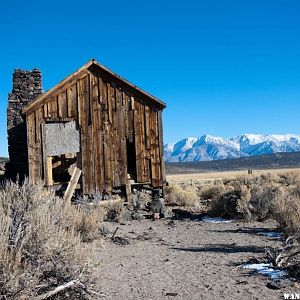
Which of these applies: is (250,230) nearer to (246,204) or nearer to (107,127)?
(246,204)

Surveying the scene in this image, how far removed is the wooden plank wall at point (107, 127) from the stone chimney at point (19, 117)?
2.31 meters

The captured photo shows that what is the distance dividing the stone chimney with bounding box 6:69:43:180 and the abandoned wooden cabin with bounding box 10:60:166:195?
1618 millimetres

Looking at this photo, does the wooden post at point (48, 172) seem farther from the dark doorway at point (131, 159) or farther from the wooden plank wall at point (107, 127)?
the dark doorway at point (131, 159)

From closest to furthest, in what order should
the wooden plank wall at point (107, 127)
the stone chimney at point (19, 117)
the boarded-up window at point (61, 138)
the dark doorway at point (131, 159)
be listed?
the boarded-up window at point (61, 138) → the wooden plank wall at point (107, 127) → the dark doorway at point (131, 159) → the stone chimney at point (19, 117)

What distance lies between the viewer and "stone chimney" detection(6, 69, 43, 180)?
17.2 meters

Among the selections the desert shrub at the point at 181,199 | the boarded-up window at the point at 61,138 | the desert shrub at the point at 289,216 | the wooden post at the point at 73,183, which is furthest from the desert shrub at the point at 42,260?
the desert shrub at the point at 181,199

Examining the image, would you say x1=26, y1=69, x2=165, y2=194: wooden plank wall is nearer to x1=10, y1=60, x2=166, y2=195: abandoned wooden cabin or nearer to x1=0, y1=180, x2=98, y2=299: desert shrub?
x1=10, y1=60, x2=166, y2=195: abandoned wooden cabin

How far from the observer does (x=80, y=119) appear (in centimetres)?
1553

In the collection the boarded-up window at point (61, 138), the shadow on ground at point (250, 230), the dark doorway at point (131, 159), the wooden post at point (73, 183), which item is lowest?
the shadow on ground at point (250, 230)

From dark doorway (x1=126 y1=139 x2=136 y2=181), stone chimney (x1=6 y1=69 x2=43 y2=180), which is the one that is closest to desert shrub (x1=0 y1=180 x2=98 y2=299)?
dark doorway (x1=126 y1=139 x2=136 y2=181)

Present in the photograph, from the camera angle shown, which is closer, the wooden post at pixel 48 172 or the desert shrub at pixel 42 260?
the desert shrub at pixel 42 260

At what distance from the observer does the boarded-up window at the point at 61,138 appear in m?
15.2

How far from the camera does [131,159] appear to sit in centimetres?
1700

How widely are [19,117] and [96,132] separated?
3799mm
